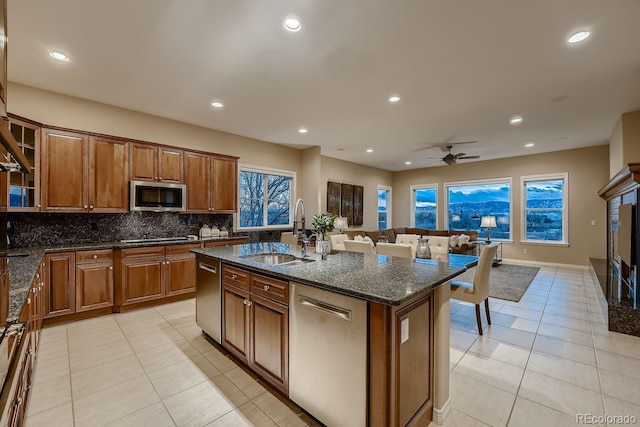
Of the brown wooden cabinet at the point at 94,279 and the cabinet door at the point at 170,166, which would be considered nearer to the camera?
the brown wooden cabinet at the point at 94,279

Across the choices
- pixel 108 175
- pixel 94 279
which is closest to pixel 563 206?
pixel 108 175

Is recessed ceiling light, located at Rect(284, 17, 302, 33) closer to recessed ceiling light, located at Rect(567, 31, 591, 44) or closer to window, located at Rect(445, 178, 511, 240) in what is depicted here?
recessed ceiling light, located at Rect(567, 31, 591, 44)

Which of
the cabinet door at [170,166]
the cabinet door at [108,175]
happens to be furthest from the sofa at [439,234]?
the cabinet door at [108,175]

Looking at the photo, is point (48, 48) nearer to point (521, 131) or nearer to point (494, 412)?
point (494, 412)

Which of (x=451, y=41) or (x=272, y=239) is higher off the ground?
(x=451, y=41)

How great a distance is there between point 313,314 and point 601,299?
15.7ft

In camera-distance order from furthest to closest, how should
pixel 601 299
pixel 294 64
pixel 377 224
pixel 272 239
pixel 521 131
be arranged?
1. pixel 377 224
2. pixel 272 239
3. pixel 521 131
4. pixel 601 299
5. pixel 294 64

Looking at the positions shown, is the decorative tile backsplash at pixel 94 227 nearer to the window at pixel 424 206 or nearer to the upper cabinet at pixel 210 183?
the upper cabinet at pixel 210 183

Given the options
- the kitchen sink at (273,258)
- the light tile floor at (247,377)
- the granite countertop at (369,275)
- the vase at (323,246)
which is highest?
the vase at (323,246)

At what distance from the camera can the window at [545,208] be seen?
22.0ft

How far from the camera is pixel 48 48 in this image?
2609mm

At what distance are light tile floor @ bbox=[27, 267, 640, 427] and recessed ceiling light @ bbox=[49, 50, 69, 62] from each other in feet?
9.41

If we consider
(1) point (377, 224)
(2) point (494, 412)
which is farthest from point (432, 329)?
(1) point (377, 224)

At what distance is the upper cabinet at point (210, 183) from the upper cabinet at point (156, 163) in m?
0.15
